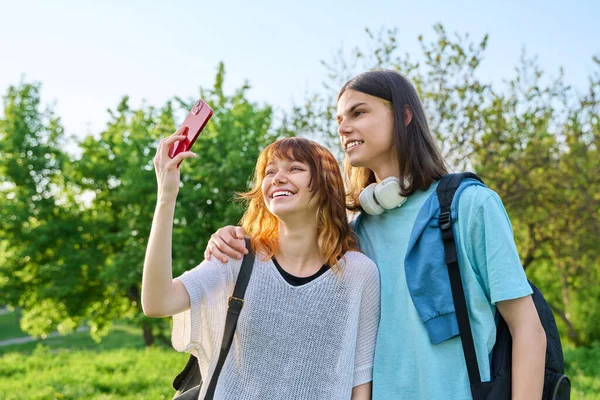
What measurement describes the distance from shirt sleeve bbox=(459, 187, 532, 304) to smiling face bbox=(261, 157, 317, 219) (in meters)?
0.66

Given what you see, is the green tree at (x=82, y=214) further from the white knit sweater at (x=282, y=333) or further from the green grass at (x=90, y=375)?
the white knit sweater at (x=282, y=333)

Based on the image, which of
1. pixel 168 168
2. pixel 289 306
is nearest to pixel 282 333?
pixel 289 306

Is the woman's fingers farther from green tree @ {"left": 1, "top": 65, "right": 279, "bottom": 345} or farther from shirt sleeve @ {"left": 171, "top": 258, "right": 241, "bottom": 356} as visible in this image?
green tree @ {"left": 1, "top": 65, "right": 279, "bottom": 345}

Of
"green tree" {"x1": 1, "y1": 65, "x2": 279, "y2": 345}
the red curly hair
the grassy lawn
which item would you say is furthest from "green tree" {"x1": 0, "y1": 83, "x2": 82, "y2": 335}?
the red curly hair

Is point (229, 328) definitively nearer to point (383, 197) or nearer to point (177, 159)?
point (177, 159)

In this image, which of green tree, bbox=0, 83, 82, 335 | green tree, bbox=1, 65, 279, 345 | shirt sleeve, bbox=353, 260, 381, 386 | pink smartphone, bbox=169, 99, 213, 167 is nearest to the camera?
pink smartphone, bbox=169, 99, 213, 167

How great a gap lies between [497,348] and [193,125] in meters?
1.41

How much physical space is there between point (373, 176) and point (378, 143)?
0.32 m

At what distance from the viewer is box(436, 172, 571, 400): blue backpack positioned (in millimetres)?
2186

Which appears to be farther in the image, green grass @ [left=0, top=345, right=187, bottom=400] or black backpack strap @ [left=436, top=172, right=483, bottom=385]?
green grass @ [left=0, top=345, right=187, bottom=400]

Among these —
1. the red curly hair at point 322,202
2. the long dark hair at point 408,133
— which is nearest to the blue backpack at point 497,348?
the long dark hair at point 408,133

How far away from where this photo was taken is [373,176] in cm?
290

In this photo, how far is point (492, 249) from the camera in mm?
2205

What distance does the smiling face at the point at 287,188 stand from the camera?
2.56 m
